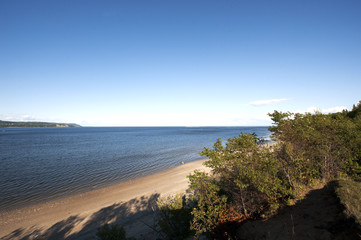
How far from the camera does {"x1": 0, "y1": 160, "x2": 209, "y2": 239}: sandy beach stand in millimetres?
11422

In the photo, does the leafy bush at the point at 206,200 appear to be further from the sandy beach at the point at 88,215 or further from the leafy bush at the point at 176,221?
the sandy beach at the point at 88,215

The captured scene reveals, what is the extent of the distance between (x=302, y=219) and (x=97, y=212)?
1412cm

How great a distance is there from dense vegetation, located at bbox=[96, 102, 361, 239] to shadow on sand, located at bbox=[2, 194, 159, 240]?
8.50ft

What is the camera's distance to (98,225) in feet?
39.7

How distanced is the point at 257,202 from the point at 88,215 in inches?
497

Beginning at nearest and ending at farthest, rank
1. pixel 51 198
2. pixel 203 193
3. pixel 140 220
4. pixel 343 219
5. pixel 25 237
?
1. pixel 343 219
2. pixel 203 193
3. pixel 25 237
4. pixel 140 220
5. pixel 51 198

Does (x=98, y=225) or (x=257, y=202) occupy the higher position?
(x=257, y=202)

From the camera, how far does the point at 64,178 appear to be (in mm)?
23625

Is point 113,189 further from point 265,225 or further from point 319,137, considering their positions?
point 319,137

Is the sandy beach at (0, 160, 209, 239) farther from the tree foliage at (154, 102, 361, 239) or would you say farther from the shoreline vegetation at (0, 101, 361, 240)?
the tree foliage at (154, 102, 361, 239)

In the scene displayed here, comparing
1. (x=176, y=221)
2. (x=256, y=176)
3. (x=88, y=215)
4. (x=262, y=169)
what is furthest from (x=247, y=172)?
(x=88, y=215)

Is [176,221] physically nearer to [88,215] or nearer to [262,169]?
[262,169]

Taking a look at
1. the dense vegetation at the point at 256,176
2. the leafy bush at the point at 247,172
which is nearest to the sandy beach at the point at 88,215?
the dense vegetation at the point at 256,176

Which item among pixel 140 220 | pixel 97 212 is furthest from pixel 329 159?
pixel 97 212
